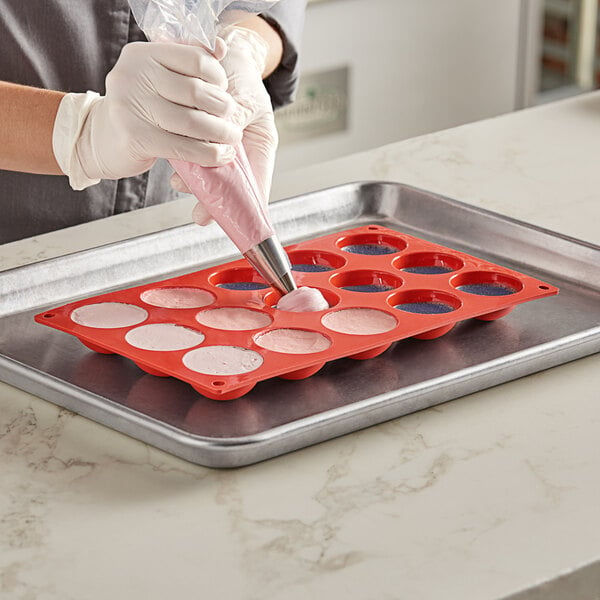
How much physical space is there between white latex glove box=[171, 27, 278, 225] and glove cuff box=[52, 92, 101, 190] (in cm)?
14

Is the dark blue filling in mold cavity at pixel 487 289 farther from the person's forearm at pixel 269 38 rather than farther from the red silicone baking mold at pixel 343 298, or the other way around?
the person's forearm at pixel 269 38

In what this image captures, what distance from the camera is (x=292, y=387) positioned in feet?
2.90

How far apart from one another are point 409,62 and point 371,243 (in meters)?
1.85

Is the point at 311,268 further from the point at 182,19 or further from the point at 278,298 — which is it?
the point at 182,19

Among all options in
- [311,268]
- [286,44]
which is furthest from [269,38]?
[311,268]

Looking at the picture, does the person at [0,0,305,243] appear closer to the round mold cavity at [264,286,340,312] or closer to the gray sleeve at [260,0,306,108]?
the gray sleeve at [260,0,306,108]

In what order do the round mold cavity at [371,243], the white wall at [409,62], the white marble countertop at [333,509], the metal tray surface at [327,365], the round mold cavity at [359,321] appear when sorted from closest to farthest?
the white marble countertop at [333,509]
the metal tray surface at [327,365]
the round mold cavity at [359,321]
the round mold cavity at [371,243]
the white wall at [409,62]

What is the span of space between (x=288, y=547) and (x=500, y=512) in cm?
14

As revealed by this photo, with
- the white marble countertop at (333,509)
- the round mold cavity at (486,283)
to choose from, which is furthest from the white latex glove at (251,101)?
the white marble countertop at (333,509)

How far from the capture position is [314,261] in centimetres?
113

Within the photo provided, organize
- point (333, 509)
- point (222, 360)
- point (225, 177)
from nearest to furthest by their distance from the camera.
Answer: point (333, 509), point (222, 360), point (225, 177)

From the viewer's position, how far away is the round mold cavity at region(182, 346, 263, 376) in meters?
0.87

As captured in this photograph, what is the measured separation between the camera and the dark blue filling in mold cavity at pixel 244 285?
107 centimetres

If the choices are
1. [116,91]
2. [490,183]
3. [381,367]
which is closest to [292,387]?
[381,367]
